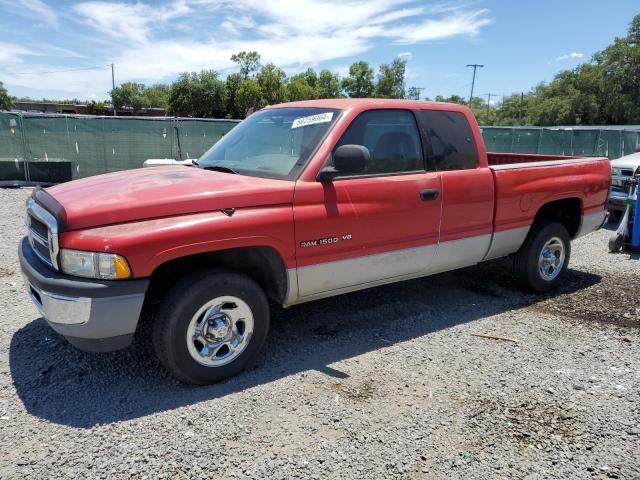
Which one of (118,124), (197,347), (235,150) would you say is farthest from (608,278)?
(118,124)

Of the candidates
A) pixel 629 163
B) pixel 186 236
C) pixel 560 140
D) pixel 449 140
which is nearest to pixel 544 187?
pixel 449 140

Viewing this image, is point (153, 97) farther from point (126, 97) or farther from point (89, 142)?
point (89, 142)

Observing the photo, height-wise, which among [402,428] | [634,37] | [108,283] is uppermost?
[634,37]

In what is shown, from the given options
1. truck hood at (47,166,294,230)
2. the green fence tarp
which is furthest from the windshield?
the green fence tarp

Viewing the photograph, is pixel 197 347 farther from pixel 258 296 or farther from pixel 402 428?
pixel 402 428

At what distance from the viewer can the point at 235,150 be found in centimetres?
440

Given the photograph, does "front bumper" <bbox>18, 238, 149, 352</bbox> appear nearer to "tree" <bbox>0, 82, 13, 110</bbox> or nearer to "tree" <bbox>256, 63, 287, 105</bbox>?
"tree" <bbox>256, 63, 287, 105</bbox>

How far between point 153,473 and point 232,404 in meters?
0.73

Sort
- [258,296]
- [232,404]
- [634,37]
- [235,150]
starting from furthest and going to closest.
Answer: [634,37]
[235,150]
[258,296]
[232,404]

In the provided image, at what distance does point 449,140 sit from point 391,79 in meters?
97.1

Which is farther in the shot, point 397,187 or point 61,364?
point 397,187

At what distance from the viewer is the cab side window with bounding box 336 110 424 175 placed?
4084 mm

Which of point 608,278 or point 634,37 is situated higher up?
point 634,37

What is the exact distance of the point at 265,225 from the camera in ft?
11.4
